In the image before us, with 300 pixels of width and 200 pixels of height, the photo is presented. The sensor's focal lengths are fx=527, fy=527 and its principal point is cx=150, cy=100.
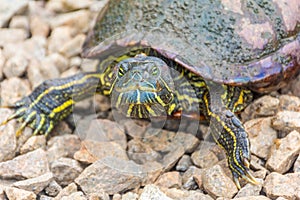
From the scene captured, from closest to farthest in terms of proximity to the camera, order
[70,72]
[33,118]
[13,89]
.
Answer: [33,118] < [13,89] < [70,72]

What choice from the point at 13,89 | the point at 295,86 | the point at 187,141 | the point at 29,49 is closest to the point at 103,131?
the point at 187,141

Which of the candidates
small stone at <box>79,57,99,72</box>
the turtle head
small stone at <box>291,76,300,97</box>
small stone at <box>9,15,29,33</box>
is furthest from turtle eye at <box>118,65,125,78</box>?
small stone at <box>9,15,29,33</box>

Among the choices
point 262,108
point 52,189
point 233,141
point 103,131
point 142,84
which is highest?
point 142,84

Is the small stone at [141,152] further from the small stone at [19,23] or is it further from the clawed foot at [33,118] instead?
the small stone at [19,23]

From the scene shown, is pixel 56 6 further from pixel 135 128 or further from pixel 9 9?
pixel 135 128

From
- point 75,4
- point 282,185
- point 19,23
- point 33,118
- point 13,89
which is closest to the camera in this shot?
point 282,185

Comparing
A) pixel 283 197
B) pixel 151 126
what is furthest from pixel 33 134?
pixel 283 197

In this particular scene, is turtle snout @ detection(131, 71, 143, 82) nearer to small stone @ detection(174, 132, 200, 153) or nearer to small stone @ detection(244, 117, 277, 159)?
small stone @ detection(174, 132, 200, 153)
